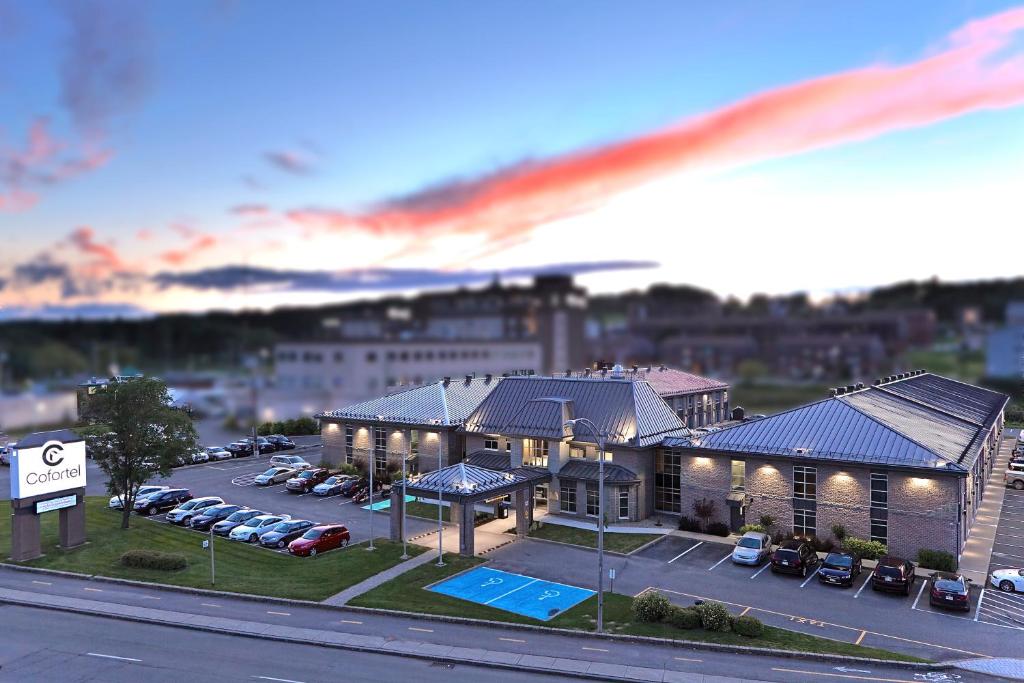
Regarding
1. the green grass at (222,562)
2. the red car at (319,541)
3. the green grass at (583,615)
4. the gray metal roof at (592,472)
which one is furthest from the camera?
the gray metal roof at (592,472)

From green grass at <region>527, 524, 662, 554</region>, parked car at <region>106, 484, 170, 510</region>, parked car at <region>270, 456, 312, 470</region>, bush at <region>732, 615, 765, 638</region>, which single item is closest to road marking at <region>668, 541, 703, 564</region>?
green grass at <region>527, 524, 662, 554</region>

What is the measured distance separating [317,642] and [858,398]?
44735 mm

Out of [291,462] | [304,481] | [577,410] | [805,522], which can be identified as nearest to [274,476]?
[304,481]

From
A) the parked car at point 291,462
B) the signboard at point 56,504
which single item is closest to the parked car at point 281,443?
the parked car at point 291,462

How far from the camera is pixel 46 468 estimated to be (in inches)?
1736

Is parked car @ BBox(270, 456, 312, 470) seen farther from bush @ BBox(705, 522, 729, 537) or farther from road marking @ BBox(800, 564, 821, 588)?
road marking @ BBox(800, 564, 821, 588)

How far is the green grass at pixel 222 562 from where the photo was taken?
39.2 m

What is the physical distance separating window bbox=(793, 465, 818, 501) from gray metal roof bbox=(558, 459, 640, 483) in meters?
11.0

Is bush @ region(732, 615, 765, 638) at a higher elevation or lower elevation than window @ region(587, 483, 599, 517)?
lower

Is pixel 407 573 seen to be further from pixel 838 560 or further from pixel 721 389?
pixel 721 389

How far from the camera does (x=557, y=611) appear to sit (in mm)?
35219

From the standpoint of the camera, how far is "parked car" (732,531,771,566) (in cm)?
4234

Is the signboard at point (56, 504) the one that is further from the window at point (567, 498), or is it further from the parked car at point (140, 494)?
the window at point (567, 498)

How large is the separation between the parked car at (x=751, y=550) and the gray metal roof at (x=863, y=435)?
6.16 metres
